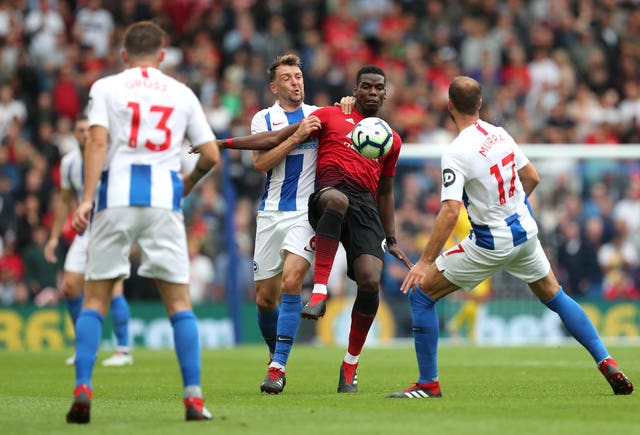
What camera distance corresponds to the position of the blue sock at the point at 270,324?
34.3 ft

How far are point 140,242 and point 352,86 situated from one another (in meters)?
15.3

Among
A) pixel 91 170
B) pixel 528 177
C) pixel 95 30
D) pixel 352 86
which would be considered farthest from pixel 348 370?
pixel 95 30

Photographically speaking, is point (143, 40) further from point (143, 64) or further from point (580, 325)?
point (580, 325)

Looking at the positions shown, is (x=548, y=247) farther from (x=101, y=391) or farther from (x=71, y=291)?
(x=101, y=391)

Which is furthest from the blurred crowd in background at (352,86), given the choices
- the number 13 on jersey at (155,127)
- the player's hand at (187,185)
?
the number 13 on jersey at (155,127)

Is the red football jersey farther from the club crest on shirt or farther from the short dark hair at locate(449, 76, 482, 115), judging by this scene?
the club crest on shirt

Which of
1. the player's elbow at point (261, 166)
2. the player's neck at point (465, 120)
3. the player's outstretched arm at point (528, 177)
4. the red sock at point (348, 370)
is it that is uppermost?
the player's neck at point (465, 120)

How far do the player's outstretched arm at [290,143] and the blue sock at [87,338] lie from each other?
2.85 m

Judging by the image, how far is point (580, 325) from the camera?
29.6ft

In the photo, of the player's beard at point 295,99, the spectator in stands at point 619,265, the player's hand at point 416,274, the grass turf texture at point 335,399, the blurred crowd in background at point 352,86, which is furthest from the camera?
the spectator in stands at point 619,265

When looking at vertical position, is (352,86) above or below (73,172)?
above

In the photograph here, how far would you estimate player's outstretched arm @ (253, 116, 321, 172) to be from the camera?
9.73 meters

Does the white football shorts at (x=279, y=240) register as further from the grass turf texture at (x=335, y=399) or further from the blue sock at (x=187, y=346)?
the blue sock at (x=187, y=346)

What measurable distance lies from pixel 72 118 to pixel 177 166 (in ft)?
46.4
